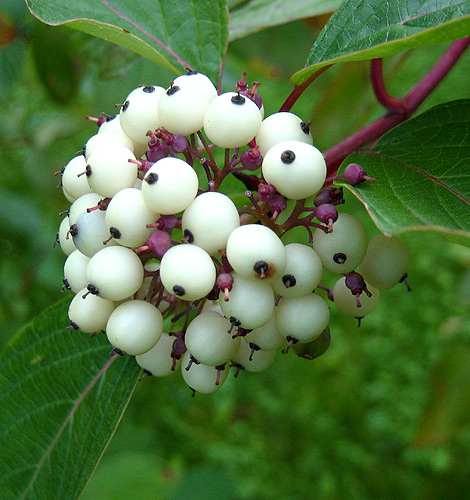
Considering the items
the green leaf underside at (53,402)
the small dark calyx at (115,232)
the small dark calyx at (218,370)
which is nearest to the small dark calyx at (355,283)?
the small dark calyx at (218,370)

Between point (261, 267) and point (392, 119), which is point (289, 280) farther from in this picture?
point (392, 119)

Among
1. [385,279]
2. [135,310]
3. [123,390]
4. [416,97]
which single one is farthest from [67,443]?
[416,97]

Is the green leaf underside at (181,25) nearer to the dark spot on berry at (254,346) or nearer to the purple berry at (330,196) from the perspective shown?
the purple berry at (330,196)

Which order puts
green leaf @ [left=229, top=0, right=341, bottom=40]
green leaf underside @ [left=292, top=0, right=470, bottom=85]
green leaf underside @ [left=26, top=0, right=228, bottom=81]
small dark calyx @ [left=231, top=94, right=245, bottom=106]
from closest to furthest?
green leaf underside @ [left=292, top=0, right=470, bottom=85] < small dark calyx @ [left=231, top=94, right=245, bottom=106] < green leaf underside @ [left=26, top=0, right=228, bottom=81] < green leaf @ [left=229, top=0, right=341, bottom=40]

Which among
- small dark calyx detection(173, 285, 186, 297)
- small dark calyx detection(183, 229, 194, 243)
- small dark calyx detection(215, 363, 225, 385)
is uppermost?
small dark calyx detection(183, 229, 194, 243)

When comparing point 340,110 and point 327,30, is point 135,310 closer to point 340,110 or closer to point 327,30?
point 327,30

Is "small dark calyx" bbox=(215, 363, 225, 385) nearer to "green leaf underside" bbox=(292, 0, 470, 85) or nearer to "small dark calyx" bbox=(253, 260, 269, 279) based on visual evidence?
"small dark calyx" bbox=(253, 260, 269, 279)

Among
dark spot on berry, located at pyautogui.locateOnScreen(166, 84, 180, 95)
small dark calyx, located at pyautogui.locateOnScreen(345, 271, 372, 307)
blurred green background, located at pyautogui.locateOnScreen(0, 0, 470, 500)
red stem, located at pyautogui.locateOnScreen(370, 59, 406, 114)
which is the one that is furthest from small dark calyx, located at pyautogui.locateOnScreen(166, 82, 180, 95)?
blurred green background, located at pyautogui.locateOnScreen(0, 0, 470, 500)

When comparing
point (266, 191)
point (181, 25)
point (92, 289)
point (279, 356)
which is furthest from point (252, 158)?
point (279, 356)
